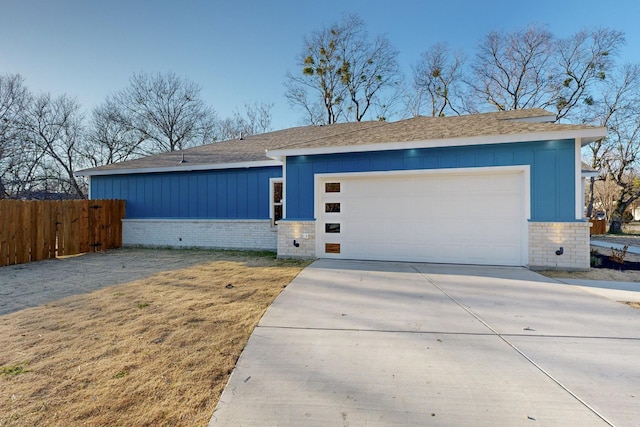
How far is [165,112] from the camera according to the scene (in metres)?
24.2

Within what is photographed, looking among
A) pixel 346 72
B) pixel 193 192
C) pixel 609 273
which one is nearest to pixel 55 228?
pixel 193 192

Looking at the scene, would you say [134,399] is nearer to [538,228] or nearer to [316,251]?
[316,251]

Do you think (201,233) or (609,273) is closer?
(609,273)

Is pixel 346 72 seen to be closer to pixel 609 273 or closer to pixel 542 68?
pixel 542 68

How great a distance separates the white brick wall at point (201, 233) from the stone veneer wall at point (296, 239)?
65.8 inches

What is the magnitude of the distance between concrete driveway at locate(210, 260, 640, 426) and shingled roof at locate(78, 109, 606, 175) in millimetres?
3340

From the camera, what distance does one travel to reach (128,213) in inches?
429

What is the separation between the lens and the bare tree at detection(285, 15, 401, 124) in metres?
20.9

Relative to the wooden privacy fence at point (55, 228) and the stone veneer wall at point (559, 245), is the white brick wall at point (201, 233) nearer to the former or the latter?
the wooden privacy fence at point (55, 228)

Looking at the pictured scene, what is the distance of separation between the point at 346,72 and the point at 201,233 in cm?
1685

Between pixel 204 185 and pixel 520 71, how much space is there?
24653 millimetres

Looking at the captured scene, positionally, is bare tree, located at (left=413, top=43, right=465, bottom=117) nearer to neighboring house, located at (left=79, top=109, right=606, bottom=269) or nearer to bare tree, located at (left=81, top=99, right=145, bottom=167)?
neighboring house, located at (left=79, top=109, right=606, bottom=269)

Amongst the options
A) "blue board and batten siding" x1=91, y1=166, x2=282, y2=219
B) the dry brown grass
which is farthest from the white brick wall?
the dry brown grass

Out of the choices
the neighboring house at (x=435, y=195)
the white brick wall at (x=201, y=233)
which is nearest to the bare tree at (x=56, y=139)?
the white brick wall at (x=201, y=233)
